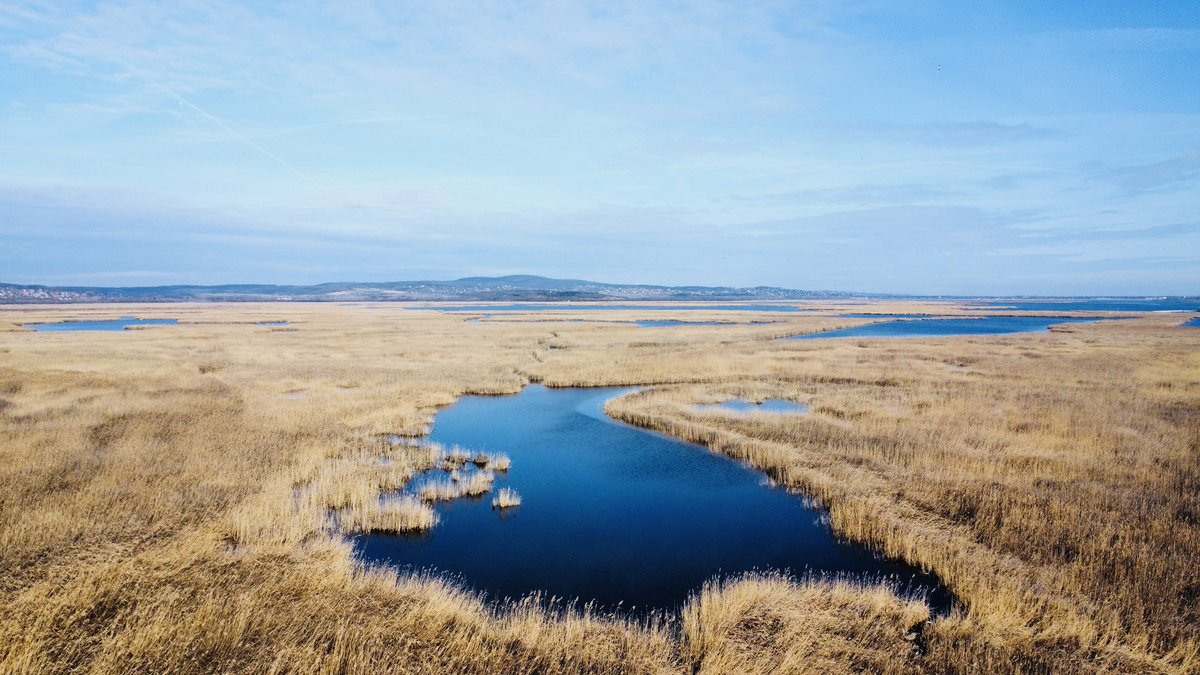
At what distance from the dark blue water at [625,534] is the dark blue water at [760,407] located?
18.2 ft

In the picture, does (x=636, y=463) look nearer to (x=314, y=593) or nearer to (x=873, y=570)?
(x=873, y=570)

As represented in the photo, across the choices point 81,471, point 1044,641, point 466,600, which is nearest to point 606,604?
point 466,600

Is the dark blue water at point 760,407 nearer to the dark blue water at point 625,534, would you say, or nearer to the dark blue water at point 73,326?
the dark blue water at point 625,534

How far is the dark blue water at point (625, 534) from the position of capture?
34.5ft

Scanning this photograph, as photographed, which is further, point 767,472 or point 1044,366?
point 1044,366

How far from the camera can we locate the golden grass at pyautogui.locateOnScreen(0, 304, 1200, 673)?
24.6 ft

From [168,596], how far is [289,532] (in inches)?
123

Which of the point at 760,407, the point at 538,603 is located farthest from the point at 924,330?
the point at 538,603

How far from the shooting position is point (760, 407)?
25.6 meters

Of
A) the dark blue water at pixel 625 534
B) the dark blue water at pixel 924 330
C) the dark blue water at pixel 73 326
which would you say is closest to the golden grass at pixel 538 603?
the dark blue water at pixel 625 534

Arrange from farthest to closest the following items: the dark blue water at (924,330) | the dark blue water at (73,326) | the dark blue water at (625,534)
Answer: the dark blue water at (924,330) → the dark blue water at (73,326) → the dark blue water at (625,534)

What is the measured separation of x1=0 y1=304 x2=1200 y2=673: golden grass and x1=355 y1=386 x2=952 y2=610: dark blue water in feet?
2.60

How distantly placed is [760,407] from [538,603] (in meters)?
18.6

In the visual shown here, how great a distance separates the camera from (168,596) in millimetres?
8031
